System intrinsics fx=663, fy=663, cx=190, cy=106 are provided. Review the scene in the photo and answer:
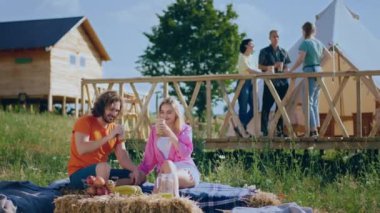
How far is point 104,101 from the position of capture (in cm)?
606

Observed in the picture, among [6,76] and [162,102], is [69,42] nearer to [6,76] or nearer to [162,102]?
[6,76]

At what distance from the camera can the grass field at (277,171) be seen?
23.5 ft

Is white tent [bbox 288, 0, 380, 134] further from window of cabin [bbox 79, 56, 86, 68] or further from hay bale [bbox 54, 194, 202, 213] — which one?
window of cabin [bbox 79, 56, 86, 68]

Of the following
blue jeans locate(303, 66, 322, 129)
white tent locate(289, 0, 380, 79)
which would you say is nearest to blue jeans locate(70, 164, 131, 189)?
blue jeans locate(303, 66, 322, 129)

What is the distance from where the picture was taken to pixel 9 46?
26344mm

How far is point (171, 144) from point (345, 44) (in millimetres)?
7973

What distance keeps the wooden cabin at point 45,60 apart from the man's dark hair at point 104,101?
18161 mm

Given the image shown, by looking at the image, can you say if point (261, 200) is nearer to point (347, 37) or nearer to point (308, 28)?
point (308, 28)

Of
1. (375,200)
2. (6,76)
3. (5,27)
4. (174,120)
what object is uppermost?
(5,27)

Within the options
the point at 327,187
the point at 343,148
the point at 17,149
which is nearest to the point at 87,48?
the point at 17,149

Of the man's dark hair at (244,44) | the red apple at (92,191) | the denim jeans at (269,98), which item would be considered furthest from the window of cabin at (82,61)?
the red apple at (92,191)

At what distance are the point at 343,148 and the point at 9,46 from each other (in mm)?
19078

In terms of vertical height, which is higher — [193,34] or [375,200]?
[193,34]

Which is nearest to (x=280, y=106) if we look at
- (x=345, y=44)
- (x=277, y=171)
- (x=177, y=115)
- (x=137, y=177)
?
(x=277, y=171)
